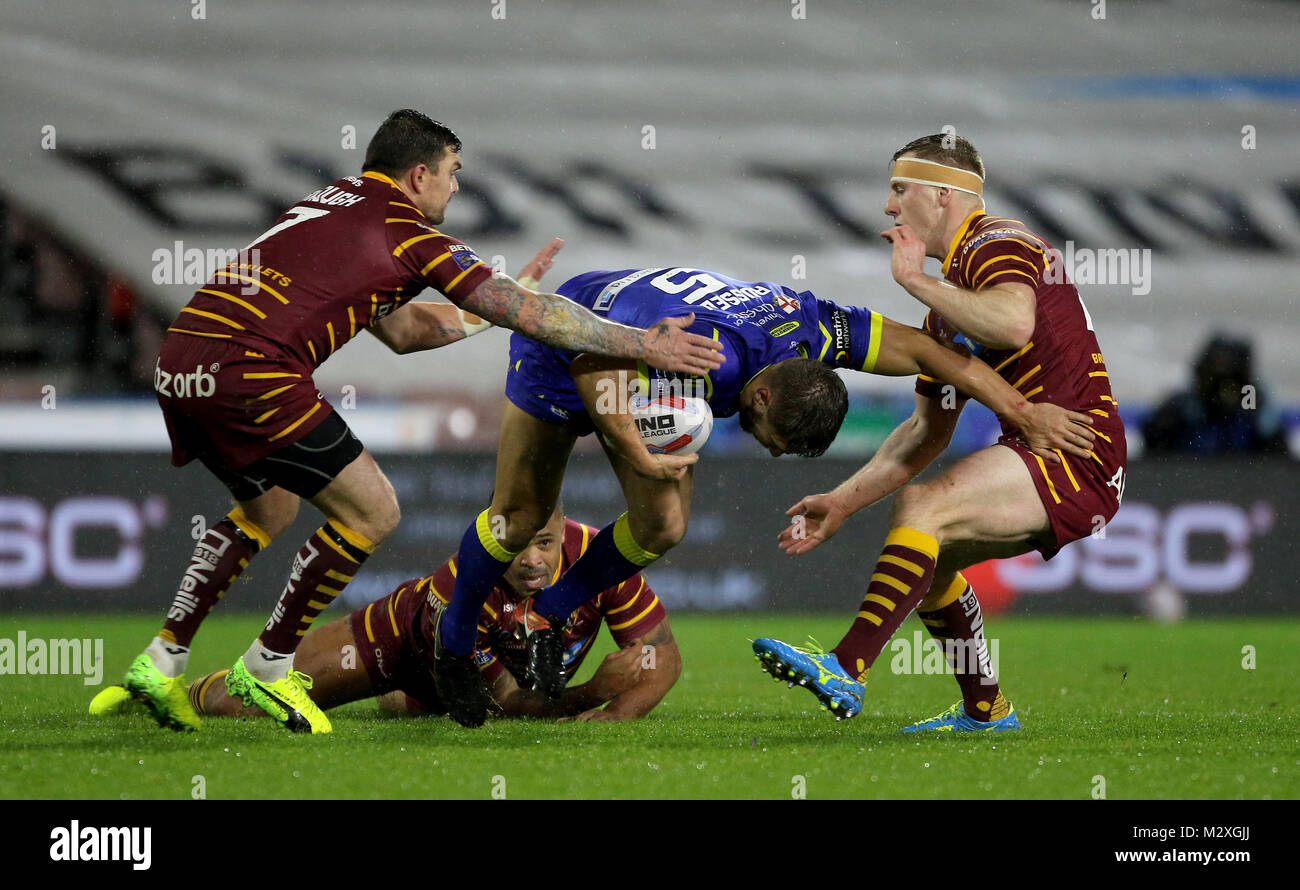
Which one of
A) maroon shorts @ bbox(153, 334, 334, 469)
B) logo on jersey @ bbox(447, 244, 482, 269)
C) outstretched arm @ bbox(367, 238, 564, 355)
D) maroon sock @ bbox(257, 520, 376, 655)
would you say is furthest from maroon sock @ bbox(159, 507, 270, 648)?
logo on jersey @ bbox(447, 244, 482, 269)

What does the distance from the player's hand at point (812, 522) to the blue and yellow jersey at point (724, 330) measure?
1.29 ft

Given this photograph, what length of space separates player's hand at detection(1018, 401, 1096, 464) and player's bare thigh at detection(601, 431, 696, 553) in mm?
1085

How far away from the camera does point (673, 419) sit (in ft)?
14.2

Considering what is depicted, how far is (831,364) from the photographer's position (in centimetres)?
447

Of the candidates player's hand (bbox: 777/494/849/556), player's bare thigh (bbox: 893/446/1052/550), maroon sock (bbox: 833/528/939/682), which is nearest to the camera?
maroon sock (bbox: 833/528/939/682)

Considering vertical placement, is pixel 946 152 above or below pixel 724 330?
above

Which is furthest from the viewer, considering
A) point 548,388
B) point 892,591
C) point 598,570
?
point 598,570

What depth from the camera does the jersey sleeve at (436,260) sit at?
14.2 ft

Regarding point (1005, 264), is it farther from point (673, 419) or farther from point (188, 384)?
point (188, 384)

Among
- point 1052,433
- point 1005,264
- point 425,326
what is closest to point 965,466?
point 1052,433

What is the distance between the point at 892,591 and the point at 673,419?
854 mm

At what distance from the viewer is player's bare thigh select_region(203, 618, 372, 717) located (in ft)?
16.2

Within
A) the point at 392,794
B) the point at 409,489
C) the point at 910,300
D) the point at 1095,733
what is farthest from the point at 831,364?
the point at 910,300

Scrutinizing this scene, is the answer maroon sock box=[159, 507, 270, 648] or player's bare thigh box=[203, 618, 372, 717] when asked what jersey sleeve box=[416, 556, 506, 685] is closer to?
player's bare thigh box=[203, 618, 372, 717]
